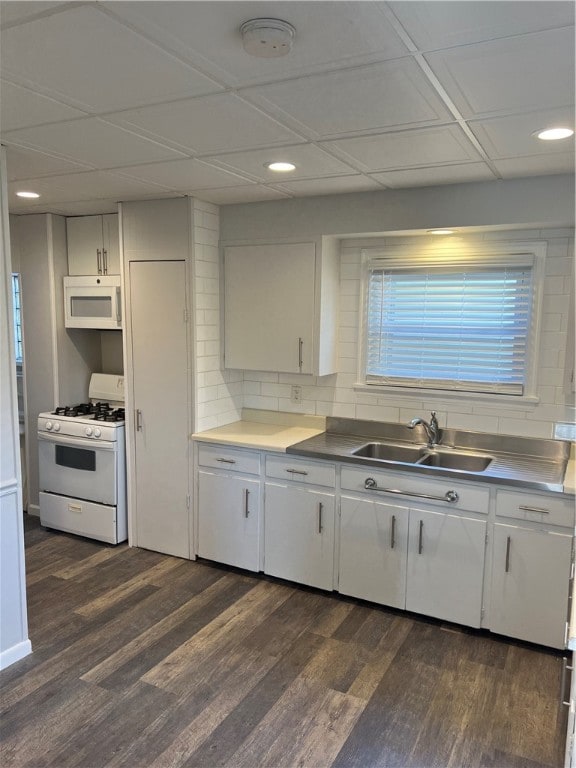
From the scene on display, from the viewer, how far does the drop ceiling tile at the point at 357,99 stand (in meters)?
1.67

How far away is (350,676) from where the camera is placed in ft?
8.55

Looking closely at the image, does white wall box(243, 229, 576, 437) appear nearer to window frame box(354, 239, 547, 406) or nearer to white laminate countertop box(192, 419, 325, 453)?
window frame box(354, 239, 547, 406)

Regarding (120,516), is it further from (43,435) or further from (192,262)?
(192,262)

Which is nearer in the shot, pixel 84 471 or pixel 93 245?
pixel 84 471

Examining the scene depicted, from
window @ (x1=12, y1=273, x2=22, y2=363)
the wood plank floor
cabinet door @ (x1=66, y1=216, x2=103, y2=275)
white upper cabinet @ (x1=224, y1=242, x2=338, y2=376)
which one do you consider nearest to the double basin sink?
white upper cabinet @ (x1=224, y1=242, x2=338, y2=376)

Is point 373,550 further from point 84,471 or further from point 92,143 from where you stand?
point 92,143

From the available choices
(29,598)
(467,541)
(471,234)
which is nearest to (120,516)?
(29,598)

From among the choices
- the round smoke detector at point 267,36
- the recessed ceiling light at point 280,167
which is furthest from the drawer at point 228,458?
the round smoke detector at point 267,36

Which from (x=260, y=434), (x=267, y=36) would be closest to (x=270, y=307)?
(x=260, y=434)

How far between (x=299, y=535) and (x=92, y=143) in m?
2.34

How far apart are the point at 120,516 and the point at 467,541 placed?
7.85 feet

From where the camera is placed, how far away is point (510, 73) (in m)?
1.64

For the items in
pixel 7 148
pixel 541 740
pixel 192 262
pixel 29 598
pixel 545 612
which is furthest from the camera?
pixel 192 262

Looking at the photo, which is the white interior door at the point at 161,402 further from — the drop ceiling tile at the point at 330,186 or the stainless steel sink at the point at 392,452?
the stainless steel sink at the point at 392,452
